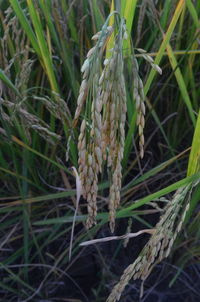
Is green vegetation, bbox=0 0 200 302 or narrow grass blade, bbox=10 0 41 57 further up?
narrow grass blade, bbox=10 0 41 57

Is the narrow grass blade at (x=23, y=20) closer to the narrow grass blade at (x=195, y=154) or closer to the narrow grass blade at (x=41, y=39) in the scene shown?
the narrow grass blade at (x=41, y=39)

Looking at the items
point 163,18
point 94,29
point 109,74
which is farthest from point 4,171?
point 109,74

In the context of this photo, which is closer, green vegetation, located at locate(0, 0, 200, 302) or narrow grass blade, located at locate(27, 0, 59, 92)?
narrow grass blade, located at locate(27, 0, 59, 92)

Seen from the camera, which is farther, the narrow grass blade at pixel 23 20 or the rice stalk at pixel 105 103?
the narrow grass blade at pixel 23 20

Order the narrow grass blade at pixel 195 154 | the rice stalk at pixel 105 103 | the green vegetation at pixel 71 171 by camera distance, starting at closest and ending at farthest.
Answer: the rice stalk at pixel 105 103, the narrow grass blade at pixel 195 154, the green vegetation at pixel 71 171

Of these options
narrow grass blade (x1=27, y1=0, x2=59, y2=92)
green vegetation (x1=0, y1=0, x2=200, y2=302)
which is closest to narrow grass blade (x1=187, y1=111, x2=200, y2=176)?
green vegetation (x1=0, y1=0, x2=200, y2=302)

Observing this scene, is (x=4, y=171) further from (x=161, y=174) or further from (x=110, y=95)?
(x=110, y=95)

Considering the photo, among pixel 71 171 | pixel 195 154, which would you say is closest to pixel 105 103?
pixel 195 154

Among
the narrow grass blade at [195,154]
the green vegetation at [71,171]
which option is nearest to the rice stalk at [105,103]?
the narrow grass blade at [195,154]

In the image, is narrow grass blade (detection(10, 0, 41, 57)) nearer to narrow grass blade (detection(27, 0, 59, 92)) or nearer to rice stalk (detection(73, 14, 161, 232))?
narrow grass blade (detection(27, 0, 59, 92))

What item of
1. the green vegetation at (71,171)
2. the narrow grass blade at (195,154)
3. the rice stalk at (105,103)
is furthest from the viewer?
the green vegetation at (71,171)

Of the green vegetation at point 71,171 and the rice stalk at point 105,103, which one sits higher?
the rice stalk at point 105,103
